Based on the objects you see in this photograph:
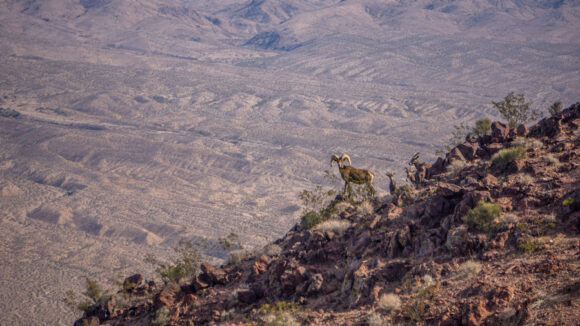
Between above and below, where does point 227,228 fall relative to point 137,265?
below

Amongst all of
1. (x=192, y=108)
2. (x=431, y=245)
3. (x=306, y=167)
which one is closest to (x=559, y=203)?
(x=431, y=245)

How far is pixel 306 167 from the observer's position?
76500 millimetres

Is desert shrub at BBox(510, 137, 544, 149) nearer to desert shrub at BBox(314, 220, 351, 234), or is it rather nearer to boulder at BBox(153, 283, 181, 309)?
desert shrub at BBox(314, 220, 351, 234)

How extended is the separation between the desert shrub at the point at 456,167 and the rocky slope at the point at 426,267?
2.5 inches

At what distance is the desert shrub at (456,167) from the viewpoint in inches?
492

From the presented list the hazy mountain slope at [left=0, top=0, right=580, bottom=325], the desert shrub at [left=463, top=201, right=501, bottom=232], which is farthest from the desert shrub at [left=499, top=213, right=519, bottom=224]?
the hazy mountain slope at [left=0, top=0, right=580, bottom=325]

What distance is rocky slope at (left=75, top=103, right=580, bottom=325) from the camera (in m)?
6.55

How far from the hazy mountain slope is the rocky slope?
22.8 metres

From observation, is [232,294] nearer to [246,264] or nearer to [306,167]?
[246,264]

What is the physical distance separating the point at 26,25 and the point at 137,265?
7836 inches

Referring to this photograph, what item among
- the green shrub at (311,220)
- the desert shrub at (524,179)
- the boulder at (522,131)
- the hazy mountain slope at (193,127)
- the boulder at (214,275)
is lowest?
the hazy mountain slope at (193,127)

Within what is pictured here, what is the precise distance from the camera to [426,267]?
7828mm

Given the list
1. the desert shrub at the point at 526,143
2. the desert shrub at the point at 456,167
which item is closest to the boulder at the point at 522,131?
the desert shrub at the point at 526,143

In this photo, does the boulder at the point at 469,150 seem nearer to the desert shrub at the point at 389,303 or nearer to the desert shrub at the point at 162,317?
the desert shrub at the point at 389,303
